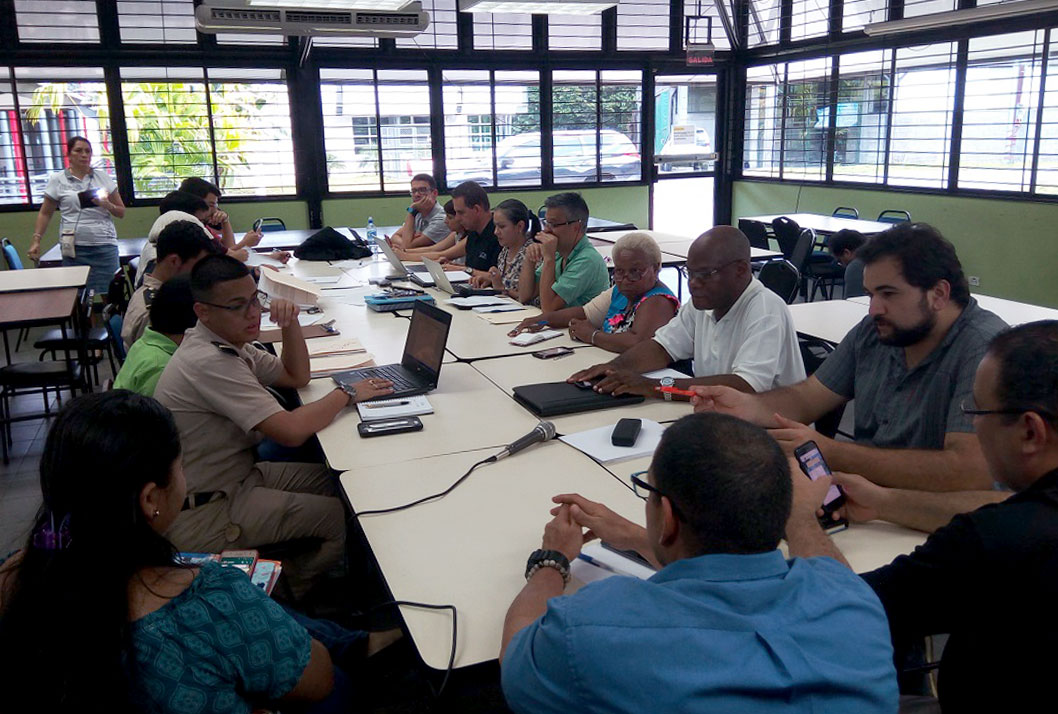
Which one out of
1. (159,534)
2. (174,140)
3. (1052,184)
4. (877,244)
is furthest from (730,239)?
(174,140)

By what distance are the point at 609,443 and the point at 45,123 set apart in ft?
24.8

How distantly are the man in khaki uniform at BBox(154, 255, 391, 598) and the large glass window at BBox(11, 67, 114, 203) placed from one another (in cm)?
638

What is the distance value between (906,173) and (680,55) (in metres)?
3.09

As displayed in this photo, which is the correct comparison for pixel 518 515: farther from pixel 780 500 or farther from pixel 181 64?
pixel 181 64

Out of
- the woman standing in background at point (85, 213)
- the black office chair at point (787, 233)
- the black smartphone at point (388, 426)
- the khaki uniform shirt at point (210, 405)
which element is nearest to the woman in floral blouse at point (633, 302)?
the black smartphone at point (388, 426)

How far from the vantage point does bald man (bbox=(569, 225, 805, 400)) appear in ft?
8.65

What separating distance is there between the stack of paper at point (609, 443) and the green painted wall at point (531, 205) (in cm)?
688

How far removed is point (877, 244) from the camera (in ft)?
7.07

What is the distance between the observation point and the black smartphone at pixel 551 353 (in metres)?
3.23

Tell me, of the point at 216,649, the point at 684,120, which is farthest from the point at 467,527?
the point at 684,120

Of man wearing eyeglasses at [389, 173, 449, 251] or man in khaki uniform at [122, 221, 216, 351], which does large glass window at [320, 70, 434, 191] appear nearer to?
man wearing eyeglasses at [389, 173, 449, 251]

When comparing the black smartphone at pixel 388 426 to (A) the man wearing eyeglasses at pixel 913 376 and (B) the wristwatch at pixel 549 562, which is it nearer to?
(A) the man wearing eyeglasses at pixel 913 376

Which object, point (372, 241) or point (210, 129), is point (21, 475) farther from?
point (210, 129)

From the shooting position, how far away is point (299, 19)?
5199mm
